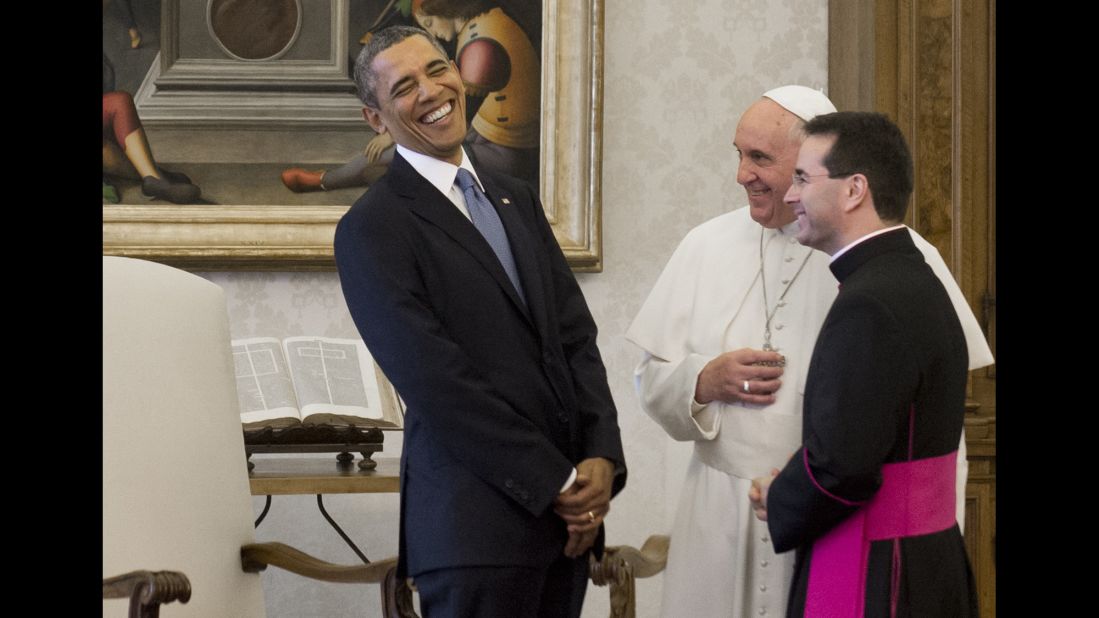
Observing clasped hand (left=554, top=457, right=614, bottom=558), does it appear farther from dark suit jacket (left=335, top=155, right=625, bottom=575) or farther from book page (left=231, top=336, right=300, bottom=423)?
book page (left=231, top=336, right=300, bottom=423)

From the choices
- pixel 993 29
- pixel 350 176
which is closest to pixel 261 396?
pixel 350 176

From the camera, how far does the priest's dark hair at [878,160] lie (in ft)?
7.09

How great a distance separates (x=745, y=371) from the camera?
250 centimetres

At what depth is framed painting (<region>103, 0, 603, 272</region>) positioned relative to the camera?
4031mm

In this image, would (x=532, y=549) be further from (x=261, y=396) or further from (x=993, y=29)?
(x=993, y=29)

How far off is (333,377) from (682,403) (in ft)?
3.91

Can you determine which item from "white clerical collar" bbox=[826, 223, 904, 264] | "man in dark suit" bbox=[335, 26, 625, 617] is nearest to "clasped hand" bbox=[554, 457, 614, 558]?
"man in dark suit" bbox=[335, 26, 625, 617]

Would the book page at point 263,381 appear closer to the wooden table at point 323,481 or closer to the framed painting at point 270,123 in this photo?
the wooden table at point 323,481

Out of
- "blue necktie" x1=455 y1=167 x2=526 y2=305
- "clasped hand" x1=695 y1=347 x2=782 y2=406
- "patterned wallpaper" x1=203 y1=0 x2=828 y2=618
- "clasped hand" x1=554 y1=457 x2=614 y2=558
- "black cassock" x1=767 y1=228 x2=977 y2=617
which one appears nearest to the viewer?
"black cassock" x1=767 y1=228 x2=977 y2=617

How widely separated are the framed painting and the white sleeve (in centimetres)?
147

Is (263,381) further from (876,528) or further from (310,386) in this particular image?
(876,528)

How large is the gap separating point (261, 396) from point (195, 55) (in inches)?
56.7

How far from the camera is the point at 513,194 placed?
2.41 m

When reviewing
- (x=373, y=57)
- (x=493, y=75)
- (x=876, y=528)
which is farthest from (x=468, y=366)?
(x=493, y=75)
